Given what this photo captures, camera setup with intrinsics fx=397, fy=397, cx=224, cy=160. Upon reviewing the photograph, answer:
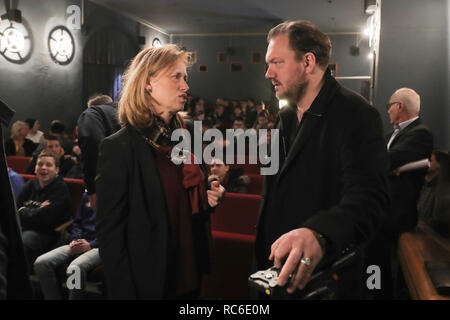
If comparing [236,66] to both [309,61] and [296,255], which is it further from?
[296,255]

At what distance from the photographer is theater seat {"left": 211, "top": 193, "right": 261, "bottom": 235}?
261cm

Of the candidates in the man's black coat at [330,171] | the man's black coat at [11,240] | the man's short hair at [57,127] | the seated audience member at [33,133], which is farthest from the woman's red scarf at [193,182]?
the seated audience member at [33,133]

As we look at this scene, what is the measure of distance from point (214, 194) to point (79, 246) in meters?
1.44

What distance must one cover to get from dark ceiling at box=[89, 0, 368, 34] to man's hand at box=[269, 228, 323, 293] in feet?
27.7

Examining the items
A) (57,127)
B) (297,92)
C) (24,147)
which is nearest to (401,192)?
(297,92)

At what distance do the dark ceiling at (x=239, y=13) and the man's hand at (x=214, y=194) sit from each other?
7.66 metres

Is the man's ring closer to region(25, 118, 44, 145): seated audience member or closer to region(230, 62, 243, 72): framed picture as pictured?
region(25, 118, 44, 145): seated audience member

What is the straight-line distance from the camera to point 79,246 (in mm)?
2521

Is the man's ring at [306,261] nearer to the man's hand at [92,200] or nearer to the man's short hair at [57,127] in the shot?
the man's hand at [92,200]

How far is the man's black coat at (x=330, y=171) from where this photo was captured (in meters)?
0.80

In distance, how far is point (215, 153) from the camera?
423cm

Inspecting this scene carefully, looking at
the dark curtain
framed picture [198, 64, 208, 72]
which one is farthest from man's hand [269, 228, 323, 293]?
framed picture [198, 64, 208, 72]
